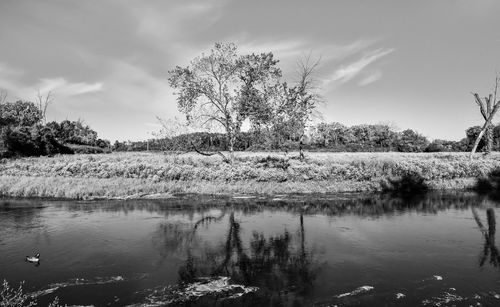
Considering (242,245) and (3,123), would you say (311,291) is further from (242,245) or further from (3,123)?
(3,123)

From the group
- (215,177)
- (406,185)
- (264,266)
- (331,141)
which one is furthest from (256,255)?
(331,141)

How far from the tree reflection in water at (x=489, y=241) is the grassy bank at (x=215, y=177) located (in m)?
9.92

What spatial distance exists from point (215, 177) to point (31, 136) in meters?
31.5

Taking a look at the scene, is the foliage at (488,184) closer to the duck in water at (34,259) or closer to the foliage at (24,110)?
the duck in water at (34,259)

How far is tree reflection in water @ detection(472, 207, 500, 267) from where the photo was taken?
1155 centimetres

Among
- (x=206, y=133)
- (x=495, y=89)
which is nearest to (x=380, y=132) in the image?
(x=495, y=89)

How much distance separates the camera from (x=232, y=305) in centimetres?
834

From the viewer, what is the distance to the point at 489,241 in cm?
1375

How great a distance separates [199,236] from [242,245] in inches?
90.2

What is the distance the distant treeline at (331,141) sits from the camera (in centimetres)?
3325

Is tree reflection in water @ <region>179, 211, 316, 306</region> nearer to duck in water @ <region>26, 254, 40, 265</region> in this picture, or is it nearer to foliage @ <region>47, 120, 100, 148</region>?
duck in water @ <region>26, 254, 40, 265</region>

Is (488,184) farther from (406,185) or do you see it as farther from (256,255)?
(256,255)

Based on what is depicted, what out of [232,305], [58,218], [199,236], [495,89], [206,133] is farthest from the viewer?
[495,89]

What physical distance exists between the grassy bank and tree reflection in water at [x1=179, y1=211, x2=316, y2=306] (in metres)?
13.1
